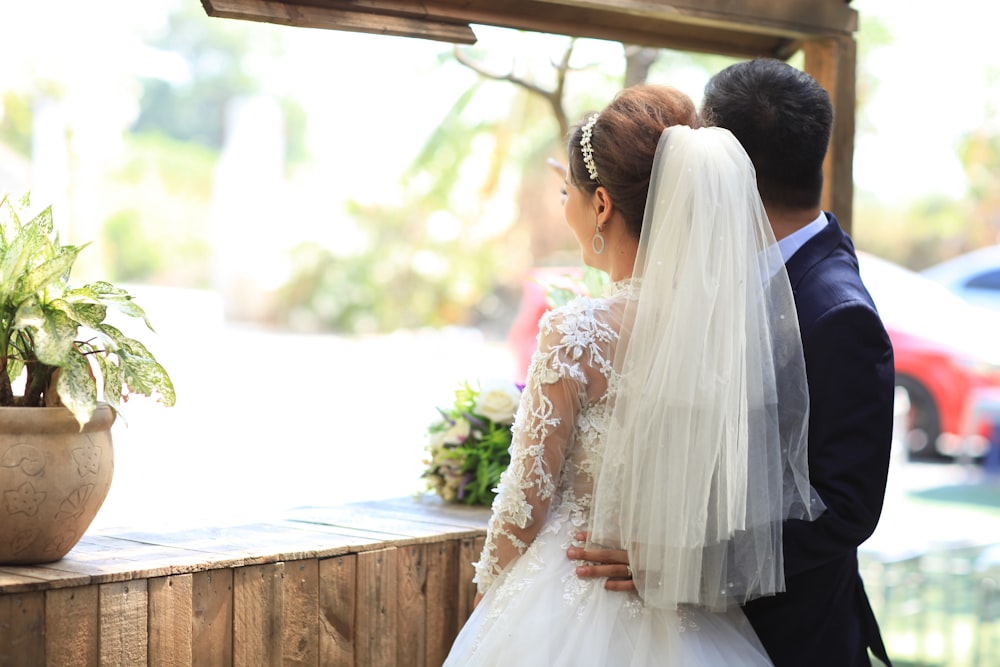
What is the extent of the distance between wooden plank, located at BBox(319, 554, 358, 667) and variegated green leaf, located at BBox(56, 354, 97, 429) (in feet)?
2.11

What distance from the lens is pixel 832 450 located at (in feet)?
6.14

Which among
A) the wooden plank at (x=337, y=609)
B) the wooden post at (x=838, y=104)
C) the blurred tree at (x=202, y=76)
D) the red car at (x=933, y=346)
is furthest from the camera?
the blurred tree at (x=202, y=76)

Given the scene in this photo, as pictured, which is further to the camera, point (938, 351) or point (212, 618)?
point (938, 351)

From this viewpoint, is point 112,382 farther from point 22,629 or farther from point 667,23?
point 667,23

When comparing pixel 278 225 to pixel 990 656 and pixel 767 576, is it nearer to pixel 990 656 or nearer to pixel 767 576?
pixel 990 656

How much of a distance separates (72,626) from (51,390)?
43 centimetres

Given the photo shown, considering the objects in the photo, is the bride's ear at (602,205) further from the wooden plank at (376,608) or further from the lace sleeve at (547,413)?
the wooden plank at (376,608)

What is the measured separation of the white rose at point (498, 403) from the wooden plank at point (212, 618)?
938 mm

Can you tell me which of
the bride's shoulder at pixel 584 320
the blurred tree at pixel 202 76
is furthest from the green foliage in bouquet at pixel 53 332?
the blurred tree at pixel 202 76

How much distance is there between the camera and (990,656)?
4.75 meters

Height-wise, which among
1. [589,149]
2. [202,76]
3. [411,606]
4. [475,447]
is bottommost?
[411,606]

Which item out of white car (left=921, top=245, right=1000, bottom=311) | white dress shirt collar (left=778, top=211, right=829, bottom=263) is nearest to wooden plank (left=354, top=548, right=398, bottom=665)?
white dress shirt collar (left=778, top=211, right=829, bottom=263)

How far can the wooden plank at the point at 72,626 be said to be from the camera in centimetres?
191

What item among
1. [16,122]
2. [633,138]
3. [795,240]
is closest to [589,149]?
[633,138]
